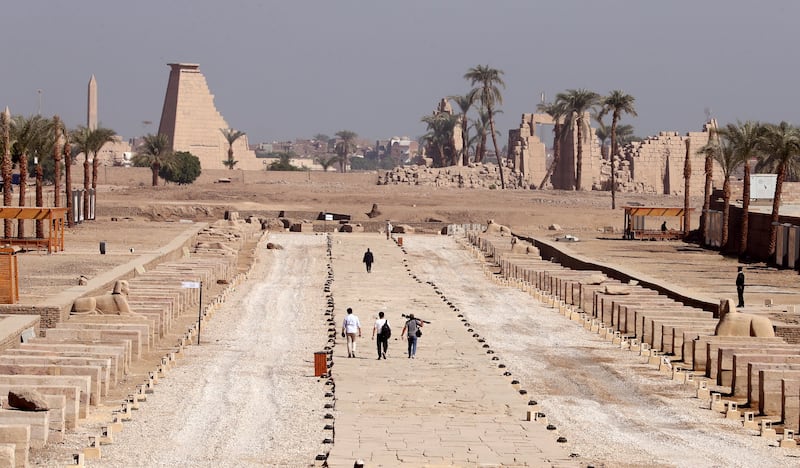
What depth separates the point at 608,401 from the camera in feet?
69.4

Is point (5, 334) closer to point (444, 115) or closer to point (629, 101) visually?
point (629, 101)

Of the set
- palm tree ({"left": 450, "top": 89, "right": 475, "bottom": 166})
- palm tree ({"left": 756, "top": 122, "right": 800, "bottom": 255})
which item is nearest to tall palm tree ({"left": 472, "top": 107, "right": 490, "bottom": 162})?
palm tree ({"left": 450, "top": 89, "right": 475, "bottom": 166})

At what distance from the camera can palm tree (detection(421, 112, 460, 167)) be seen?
106 metres

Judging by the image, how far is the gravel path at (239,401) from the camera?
16.5 metres

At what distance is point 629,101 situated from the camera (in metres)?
77.3

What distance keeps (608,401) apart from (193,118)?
9868 centimetres

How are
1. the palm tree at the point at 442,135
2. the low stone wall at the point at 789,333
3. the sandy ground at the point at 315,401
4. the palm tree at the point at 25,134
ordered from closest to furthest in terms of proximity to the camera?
the sandy ground at the point at 315,401, the low stone wall at the point at 789,333, the palm tree at the point at 25,134, the palm tree at the point at 442,135

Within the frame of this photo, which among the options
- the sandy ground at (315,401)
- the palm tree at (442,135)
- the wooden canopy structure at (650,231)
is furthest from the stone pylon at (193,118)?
the sandy ground at (315,401)

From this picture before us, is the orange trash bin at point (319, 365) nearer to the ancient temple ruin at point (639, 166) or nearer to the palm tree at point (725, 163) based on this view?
the palm tree at point (725, 163)

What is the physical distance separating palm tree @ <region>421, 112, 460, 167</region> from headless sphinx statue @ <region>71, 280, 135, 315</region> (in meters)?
79.8

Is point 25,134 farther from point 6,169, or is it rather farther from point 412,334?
point 412,334

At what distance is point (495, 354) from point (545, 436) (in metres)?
8.49

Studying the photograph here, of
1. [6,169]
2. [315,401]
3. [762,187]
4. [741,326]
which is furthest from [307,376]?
[762,187]

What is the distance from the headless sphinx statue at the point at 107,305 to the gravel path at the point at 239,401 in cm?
155
